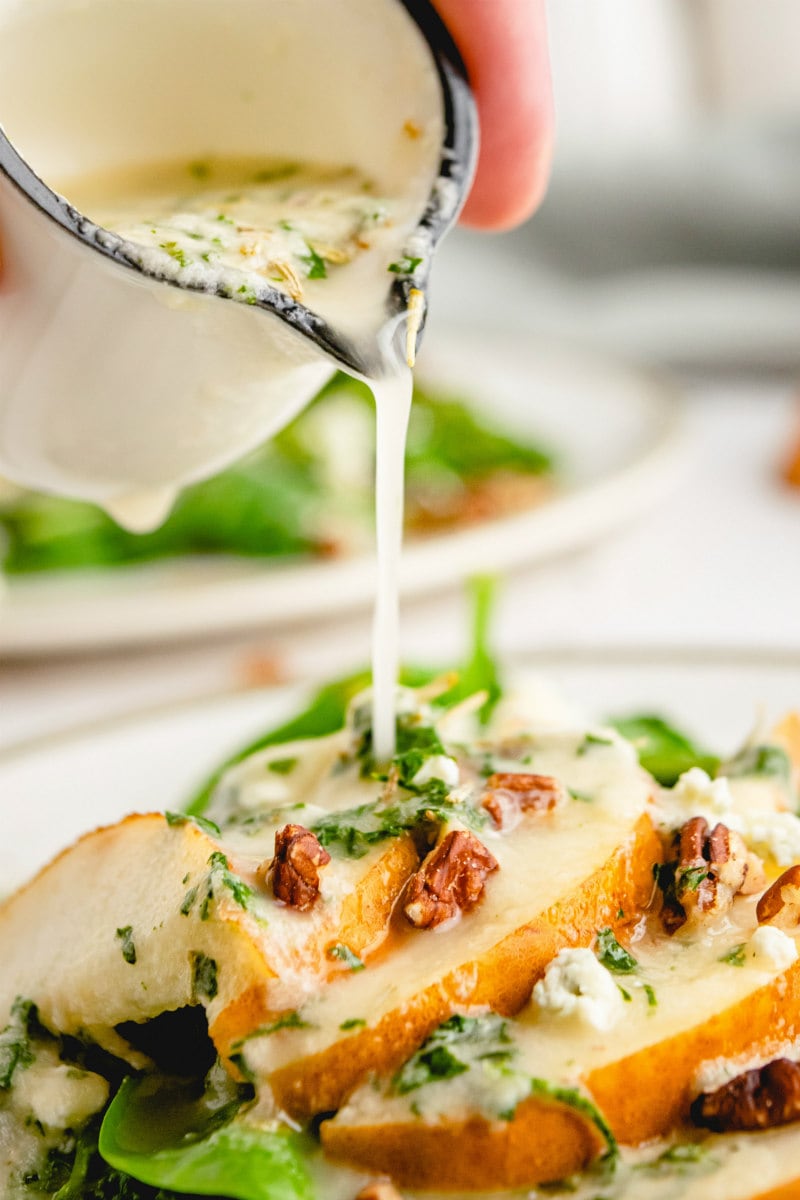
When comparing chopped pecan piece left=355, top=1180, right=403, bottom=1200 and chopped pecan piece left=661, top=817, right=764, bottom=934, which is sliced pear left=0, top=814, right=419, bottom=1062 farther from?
chopped pecan piece left=661, top=817, right=764, bottom=934

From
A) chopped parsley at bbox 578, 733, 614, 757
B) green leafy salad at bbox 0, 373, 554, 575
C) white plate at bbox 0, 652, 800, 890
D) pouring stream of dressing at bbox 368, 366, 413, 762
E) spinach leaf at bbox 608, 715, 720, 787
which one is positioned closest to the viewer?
pouring stream of dressing at bbox 368, 366, 413, 762

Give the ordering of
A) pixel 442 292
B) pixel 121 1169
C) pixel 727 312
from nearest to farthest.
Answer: pixel 121 1169 < pixel 727 312 < pixel 442 292

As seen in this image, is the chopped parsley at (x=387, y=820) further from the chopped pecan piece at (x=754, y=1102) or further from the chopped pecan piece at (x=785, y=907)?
the chopped pecan piece at (x=754, y=1102)

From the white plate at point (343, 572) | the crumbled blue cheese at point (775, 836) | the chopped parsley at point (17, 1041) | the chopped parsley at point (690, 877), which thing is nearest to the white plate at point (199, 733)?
the white plate at point (343, 572)

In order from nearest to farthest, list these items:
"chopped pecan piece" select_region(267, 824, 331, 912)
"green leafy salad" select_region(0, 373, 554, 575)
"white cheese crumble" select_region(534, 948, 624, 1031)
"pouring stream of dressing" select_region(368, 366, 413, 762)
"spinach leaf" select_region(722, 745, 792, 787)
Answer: "white cheese crumble" select_region(534, 948, 624, 1031)
"chopped pecan piece" select_region(267, 824, 331, 912)
"pouring stream of dressing" select_region(368, 366, 413, 762)
"spinach leaf" select_region(722, 745, 792, 787)
"green leafy salad" select_region(0, 373, 554, 575)

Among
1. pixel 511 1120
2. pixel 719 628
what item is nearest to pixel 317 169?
pixel 511 1120

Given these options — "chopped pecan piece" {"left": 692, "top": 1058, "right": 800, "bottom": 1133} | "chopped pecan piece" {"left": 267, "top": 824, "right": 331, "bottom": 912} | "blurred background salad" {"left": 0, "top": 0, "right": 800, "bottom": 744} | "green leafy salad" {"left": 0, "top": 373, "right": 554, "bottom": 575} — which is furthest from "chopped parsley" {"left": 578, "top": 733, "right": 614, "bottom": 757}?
"green leafy salad" {"left": 0, "top": 373, "right": 554, "bottom": 575}

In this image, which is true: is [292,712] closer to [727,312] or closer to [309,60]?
[309,60]

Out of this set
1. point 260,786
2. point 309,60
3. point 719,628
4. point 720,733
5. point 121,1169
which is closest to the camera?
point 121,1169
